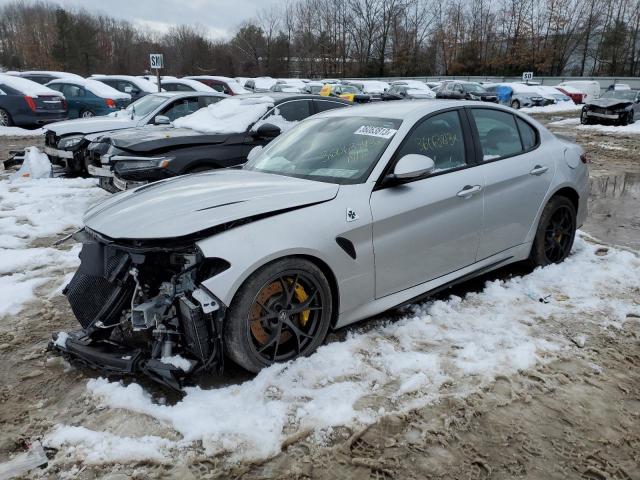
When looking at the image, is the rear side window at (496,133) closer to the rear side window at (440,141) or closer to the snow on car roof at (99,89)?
the rear side window at (440,141)

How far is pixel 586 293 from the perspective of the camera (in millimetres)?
4371

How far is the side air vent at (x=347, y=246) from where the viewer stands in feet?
10.7

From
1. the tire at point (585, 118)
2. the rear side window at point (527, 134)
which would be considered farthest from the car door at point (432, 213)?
the tire at point (585, 118)

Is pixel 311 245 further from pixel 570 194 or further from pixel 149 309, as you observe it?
pixel 570 194

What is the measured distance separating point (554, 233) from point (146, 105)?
26.0ft

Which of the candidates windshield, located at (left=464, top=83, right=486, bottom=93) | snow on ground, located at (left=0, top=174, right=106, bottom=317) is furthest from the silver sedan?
windshield, located at (left=464, top=83, right=486, bottom=93)

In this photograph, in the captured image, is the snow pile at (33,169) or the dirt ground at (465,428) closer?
the dirt ground at (465,428)

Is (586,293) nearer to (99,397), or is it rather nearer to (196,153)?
(99,397)

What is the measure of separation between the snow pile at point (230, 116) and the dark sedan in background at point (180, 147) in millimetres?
64

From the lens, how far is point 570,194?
495 cm

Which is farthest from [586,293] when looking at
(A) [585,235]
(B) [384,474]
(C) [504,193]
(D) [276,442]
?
(D) [276,442]

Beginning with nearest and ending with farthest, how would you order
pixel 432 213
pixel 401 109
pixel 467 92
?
1. pixel 432 213
2. pixel 401 109
3. pixel 467 92

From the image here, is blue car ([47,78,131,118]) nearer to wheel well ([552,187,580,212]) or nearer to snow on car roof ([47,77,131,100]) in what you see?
snow on car roof ([47,77,131,100])

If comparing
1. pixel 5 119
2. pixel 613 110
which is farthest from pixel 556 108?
pixel 5 119
